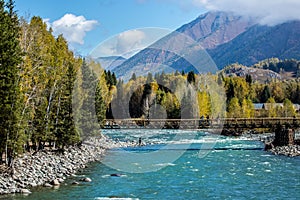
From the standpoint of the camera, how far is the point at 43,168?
28.2 metres

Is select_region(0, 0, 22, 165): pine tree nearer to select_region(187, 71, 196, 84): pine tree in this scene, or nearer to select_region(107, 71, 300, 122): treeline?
select_region(107, 71, 300, 122): treeline

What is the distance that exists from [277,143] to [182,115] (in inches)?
1355

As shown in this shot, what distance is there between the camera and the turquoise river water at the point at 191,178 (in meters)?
23.5

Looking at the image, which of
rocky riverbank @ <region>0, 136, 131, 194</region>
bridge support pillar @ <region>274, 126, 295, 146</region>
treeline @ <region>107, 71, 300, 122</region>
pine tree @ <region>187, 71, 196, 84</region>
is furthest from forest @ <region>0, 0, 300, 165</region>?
pine tree @ <region>187, 71, 196, 84</region>

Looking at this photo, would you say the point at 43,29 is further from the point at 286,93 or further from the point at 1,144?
the point at 286,93

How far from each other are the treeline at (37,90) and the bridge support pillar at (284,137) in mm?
20617

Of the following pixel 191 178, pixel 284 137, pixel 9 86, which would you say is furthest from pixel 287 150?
pixel 9 86

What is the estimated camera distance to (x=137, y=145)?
50.9m

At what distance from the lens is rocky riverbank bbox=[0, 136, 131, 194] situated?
23766 mm

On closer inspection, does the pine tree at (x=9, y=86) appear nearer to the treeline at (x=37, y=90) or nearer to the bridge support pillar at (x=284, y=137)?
the treeline at (x=37, y=90)

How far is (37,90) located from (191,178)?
1229 centimetres

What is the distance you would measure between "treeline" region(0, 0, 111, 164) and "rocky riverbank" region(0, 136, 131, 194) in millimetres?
902

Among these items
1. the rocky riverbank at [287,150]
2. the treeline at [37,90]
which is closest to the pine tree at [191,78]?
the rocky riverbank at [287,150]

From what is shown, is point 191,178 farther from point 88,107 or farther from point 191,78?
point 191,78
